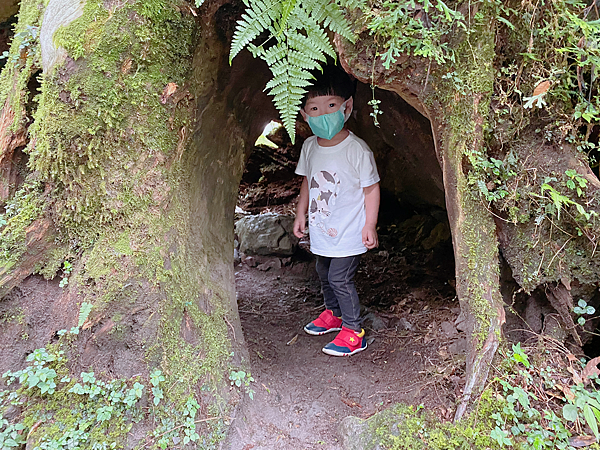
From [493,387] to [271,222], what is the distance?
189 inches

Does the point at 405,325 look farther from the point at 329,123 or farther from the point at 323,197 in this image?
the point at 329,123

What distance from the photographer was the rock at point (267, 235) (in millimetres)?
6211

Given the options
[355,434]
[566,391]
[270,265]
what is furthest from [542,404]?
[270,265]

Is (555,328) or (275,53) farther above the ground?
(275,53)

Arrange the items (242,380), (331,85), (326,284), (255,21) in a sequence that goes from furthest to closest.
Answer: (326,284)
(331,85)
(242,380)
(255,21)

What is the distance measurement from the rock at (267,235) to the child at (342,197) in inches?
103

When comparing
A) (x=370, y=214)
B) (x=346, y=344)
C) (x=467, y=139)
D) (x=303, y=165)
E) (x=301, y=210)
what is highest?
(x=467, y=139)

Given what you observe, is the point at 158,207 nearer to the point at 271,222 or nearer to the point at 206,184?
the point at 206,184

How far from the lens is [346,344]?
3.53 meters

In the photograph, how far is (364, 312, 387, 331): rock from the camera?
399cm

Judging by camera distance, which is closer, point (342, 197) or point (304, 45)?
point (304, 45)

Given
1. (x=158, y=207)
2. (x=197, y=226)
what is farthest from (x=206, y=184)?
(x=158, y=207)

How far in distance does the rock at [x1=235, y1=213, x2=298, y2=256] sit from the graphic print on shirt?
2.68 m

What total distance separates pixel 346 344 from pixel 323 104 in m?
2.14
